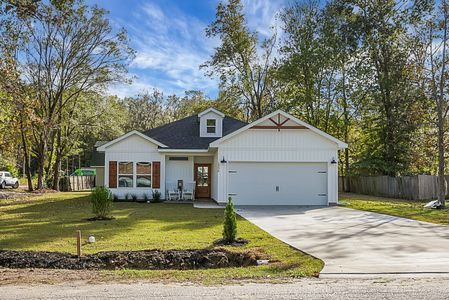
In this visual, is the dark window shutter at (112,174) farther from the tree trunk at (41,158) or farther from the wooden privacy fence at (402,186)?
the wooden privacy fence at (402,186)

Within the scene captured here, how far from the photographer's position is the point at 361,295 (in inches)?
229

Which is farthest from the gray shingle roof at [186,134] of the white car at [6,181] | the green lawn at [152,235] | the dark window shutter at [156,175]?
the white car at [6,181]

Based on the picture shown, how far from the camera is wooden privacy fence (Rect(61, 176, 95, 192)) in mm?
36297

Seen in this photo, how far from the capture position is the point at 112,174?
853 inches

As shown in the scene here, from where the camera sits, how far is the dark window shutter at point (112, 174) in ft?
70.9

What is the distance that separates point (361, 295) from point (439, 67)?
58.1 feet

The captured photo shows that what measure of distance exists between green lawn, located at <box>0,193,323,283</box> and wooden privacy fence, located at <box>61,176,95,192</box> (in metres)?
19.2

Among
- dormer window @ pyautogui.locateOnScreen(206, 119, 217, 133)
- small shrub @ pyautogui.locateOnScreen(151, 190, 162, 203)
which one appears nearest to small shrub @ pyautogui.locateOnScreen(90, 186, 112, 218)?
small shrub @ pyautogui.locateOnScreen(151, 190, 162, 203)

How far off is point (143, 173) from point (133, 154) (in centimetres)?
110

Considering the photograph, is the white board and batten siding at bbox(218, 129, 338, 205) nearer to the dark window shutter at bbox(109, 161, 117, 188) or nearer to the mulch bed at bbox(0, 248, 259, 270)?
the dark window shutter at bbox(109, 161, 117, 188)

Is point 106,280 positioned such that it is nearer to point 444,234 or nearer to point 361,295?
point 361,295

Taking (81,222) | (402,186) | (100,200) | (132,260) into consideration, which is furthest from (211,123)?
(132,260)

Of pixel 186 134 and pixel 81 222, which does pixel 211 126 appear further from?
pixel 81 222

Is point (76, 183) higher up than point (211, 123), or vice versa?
point (211, 123)
